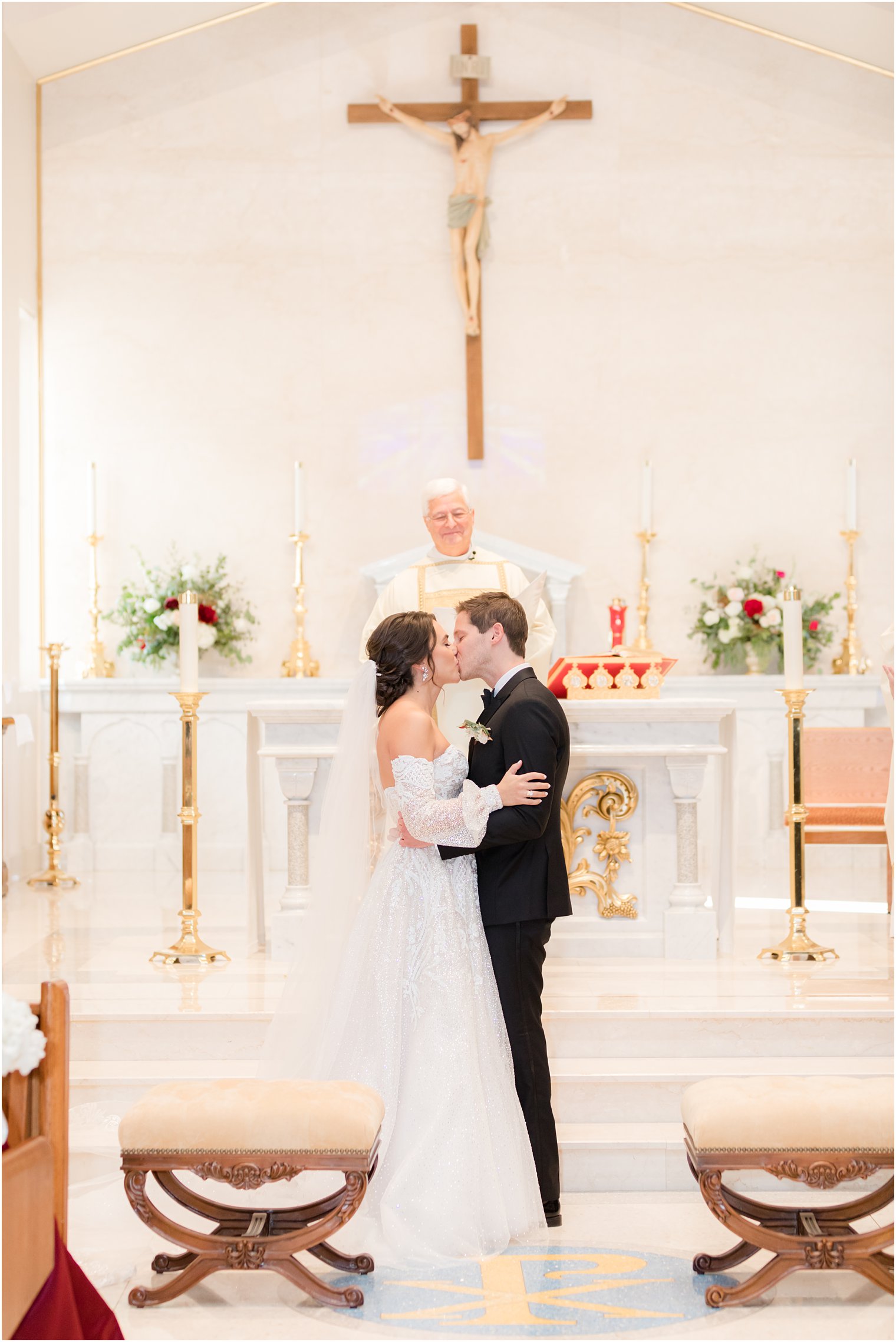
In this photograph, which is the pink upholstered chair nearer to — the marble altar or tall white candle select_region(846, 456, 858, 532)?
the marble altar

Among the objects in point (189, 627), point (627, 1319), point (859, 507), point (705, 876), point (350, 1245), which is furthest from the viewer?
point (859, 507)

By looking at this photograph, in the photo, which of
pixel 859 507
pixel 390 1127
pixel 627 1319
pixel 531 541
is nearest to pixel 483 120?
pixel 531 541

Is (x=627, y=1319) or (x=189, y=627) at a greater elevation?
(x=189, y=627)

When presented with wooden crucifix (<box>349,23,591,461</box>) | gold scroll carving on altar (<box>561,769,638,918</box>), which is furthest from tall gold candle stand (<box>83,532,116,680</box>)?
gold scroll carving on altar (<box>561,769,638,918</box>)

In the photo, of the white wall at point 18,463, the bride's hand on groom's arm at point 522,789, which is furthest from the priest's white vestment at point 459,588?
the white wall at point 18,463

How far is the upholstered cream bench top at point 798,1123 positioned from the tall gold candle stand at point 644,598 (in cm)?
567

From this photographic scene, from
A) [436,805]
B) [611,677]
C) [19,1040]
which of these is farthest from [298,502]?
[19,1040]

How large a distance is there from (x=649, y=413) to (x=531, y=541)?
122cm

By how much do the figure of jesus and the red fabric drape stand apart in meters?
7.28

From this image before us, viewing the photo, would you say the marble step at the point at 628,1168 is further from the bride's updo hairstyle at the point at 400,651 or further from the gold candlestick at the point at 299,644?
the gold candlestick at the point at 299,644

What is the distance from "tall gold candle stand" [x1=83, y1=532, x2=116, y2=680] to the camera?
8.93 meters

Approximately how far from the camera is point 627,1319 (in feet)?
10.7

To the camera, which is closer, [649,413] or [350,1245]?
[350,1245]

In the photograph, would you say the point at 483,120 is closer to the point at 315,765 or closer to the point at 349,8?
the point at 349,8
